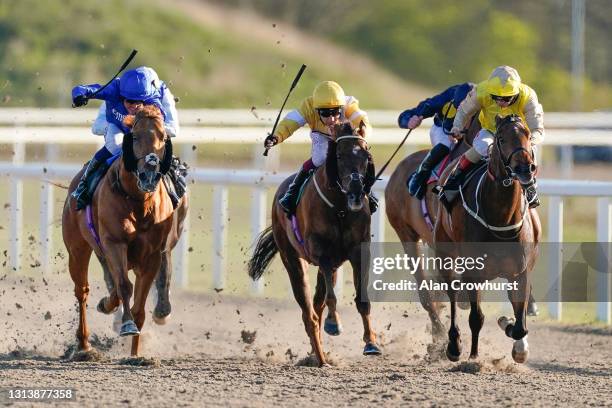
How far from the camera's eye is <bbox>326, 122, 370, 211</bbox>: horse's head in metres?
8.00

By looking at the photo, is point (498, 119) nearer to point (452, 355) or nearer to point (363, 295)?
point (363, 295)

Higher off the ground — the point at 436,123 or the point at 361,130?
the point at 436,123

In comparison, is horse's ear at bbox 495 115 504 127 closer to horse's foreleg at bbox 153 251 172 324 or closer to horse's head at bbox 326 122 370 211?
horse's head at bbox 326 122 370 211

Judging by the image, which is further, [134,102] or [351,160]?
[134,102]

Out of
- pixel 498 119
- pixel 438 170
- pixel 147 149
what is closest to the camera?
pixel 498 119

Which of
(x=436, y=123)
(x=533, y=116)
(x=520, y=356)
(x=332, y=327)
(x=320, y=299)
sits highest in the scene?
(x=436, y=123)

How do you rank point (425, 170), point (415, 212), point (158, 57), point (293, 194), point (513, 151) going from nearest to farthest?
1. point (513, 151)
2. point (293, 194)
3. point (425, 170)
4. point (415, 212)
5. point (158, 57)

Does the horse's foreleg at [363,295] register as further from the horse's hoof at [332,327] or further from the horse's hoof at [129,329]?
the horse's hoof at [129,329]

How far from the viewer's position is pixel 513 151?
7.73 m

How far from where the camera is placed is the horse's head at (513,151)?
7.64 metres

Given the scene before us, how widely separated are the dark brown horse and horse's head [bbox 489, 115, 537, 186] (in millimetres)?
1031

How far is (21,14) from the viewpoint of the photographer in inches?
1235

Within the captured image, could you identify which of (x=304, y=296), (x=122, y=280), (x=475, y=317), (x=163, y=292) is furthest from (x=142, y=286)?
(x=475, y=317)

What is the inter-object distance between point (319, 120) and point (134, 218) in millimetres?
1371
